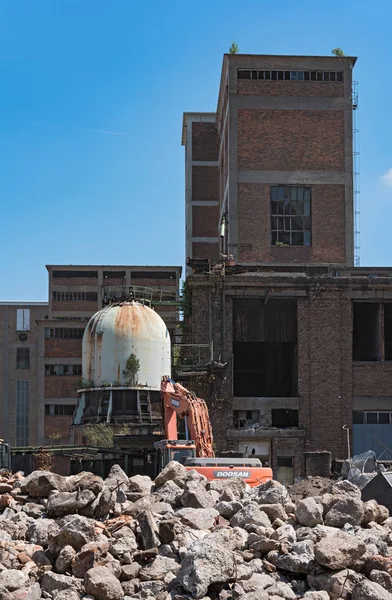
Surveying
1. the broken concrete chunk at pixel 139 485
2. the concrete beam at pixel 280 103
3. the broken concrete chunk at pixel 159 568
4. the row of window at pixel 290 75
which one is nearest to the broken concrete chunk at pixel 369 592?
the broken concrete chunk at pixel 159 568

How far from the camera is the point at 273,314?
42.2 m

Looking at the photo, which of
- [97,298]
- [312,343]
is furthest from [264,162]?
[97,298]

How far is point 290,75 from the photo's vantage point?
50562 mm

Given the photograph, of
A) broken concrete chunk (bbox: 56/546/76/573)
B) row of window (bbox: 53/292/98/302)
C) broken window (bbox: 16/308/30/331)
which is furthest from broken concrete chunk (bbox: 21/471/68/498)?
broken window (bbox: 16/308/30/331)

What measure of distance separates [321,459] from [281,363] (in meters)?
9.60

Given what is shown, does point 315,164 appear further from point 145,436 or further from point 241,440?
point 145,436

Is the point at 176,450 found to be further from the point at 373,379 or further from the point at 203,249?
the point at 203,249

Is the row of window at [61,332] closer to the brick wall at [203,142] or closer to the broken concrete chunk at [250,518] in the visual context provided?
the brick wall at [203,142]

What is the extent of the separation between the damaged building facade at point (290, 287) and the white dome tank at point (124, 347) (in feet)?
6.36

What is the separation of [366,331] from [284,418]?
595cm

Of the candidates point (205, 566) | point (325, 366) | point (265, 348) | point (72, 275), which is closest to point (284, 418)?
point (325, 366)

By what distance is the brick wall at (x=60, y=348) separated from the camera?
71.1m

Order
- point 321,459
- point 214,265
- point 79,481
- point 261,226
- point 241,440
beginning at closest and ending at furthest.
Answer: point 79,481
point 321,459
point 241,440
point 214,265
point 261,226

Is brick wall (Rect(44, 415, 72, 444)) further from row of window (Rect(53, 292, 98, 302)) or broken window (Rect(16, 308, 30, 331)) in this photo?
broken window (Rect(16, 308, 30, 331))
